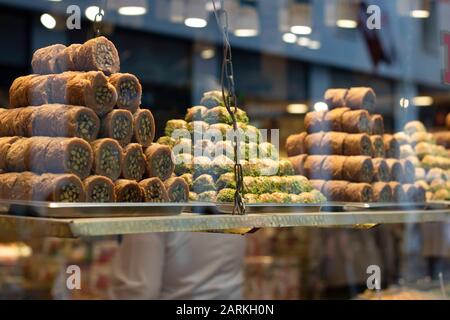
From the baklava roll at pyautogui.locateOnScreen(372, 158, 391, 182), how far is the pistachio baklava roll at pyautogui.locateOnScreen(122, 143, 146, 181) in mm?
1145

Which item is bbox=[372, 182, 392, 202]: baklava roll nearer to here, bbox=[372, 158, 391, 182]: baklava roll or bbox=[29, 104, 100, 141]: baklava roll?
bbox=[372, 158, 391, 182]: baklava roll

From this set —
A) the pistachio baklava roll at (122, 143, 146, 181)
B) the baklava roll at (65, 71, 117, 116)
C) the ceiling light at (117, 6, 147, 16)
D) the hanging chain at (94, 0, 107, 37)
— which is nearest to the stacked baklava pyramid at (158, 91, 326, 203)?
the pistachio baklava roll at (122, 143, 146, 181)

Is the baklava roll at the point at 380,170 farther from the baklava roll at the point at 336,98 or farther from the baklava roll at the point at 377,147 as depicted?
the baklava roll at the point at 336,98

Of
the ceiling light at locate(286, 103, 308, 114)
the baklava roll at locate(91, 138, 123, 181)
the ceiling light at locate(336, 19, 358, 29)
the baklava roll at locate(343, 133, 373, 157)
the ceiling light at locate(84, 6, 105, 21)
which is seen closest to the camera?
the baklava roll at locate(91, 138, 123, 181)

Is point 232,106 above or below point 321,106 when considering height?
below

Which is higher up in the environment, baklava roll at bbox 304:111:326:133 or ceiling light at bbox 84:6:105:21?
ceiling light at bbox 84:6:105:21

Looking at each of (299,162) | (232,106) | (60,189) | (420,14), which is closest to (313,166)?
(299,162)

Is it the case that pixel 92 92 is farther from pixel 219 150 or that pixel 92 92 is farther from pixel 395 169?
pixel 395 169

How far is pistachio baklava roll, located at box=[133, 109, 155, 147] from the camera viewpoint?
2.44 metres

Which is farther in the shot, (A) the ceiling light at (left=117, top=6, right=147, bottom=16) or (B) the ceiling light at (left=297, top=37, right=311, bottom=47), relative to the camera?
(B) the ceiling light at (left=297, top=37, right=311, bottom=47)

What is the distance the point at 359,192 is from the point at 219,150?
0.68 meters

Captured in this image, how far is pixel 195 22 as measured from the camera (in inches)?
187

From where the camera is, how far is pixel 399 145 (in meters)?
3.56

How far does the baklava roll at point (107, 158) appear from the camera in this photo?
7.57ft
